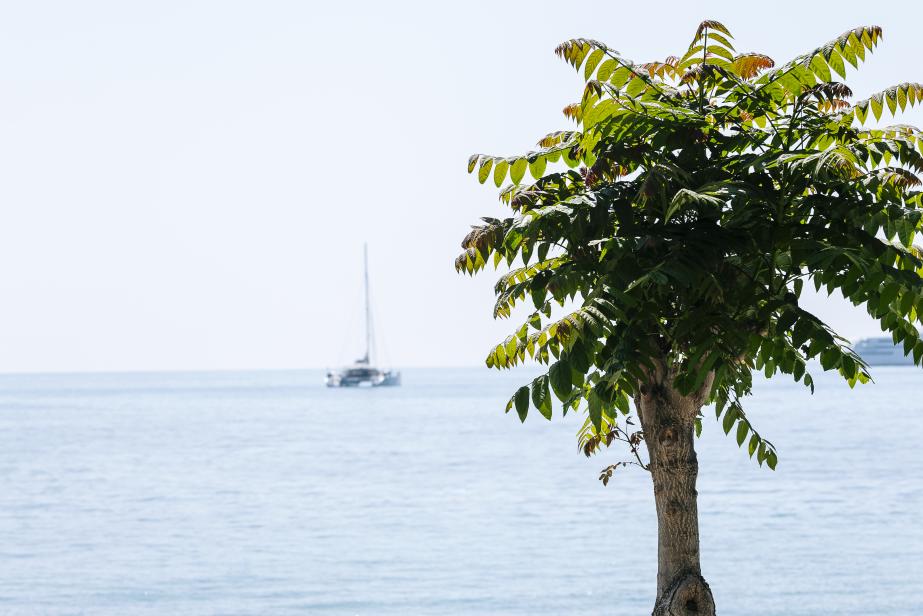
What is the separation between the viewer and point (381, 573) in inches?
837

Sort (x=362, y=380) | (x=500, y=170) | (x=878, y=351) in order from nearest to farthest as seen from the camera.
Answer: (x=500, y=170) < (x=362, y=380) < (x=878, y=351)

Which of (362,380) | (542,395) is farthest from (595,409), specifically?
(362,380)

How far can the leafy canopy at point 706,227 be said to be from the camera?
5121 millimetres

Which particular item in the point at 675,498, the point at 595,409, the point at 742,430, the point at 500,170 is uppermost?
the point at 500,170

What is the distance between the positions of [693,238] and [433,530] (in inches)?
877

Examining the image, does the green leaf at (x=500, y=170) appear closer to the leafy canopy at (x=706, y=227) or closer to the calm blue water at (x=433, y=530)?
the leafy canopy at (x=706, y=227)

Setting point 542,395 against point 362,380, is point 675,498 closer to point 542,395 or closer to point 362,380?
point 542,395

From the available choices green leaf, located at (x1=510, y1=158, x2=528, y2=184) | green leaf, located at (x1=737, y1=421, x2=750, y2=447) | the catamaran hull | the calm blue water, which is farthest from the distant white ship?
green leaf, located at (x1=510, y1=158, x2=528, y2=184)

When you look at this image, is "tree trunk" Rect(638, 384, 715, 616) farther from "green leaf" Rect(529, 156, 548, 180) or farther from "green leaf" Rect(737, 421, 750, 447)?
"green leaf" Rect(529, 156, 548, 180)

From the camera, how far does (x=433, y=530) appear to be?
26.8 m

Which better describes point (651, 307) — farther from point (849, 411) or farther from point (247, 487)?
point (849, 411)

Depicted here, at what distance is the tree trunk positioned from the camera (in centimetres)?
604

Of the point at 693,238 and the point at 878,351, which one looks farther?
the point at 878,351

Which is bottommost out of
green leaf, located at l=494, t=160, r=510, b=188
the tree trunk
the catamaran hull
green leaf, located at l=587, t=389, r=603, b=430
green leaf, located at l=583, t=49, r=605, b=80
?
the catamaran hull
